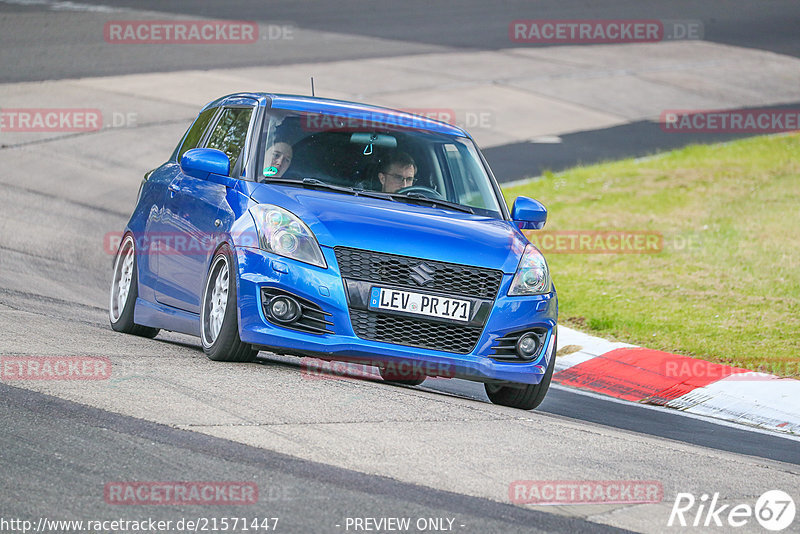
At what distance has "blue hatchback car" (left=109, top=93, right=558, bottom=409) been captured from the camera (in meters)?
7.45

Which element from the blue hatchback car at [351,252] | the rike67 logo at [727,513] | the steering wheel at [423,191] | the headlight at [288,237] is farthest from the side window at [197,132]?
the rike67 logo at [727,513]

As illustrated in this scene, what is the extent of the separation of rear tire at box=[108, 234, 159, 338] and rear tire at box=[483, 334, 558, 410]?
2.75 m

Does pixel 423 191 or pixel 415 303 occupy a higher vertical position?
pixel 423 191

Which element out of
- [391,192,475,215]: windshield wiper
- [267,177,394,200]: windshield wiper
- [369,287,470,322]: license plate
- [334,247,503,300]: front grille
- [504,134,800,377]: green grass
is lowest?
[504,134,800,377]: green grass

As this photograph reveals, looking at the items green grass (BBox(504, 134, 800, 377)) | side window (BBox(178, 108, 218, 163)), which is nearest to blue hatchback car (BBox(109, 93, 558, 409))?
side window (BBox(178, 108, 218, 163))

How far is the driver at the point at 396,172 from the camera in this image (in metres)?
8.54

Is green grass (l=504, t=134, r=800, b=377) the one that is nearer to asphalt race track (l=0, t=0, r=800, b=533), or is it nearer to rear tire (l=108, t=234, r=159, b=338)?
asphalt race track (l=0, t=0, r=800, b=533)

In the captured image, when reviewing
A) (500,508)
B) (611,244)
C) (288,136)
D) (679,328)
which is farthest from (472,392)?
(611,244)

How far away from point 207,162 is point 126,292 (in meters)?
1.72

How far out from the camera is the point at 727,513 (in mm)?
5660

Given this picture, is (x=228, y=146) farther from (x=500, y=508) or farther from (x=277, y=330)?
(x=500, y=508)

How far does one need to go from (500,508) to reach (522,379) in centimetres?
259

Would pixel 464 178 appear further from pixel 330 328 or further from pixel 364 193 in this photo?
pixel 330 328

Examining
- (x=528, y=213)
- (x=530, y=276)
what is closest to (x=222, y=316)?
(x=530, y=276)
